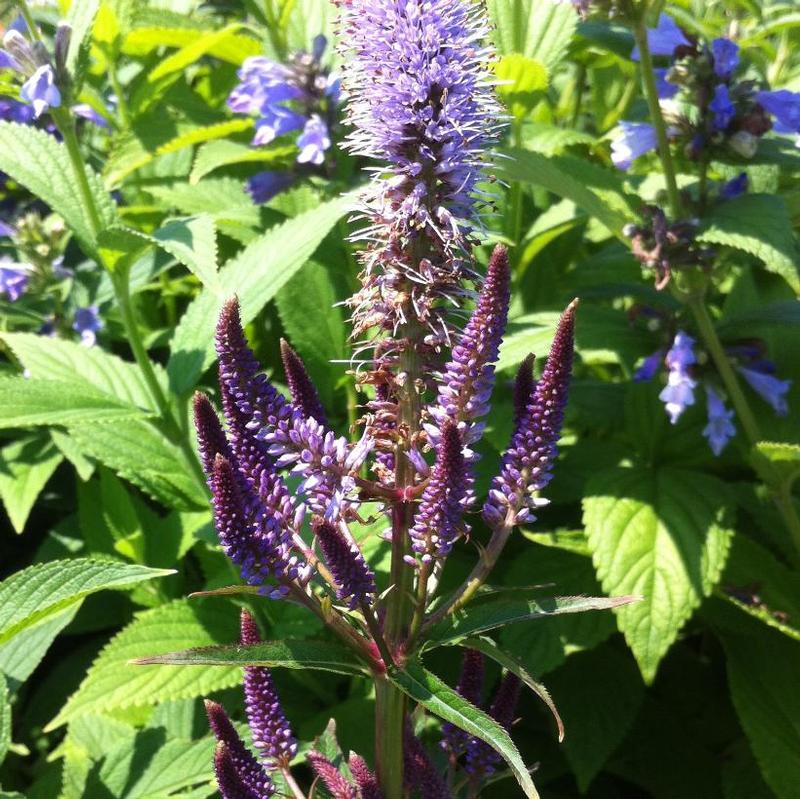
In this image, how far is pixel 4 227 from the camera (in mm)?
3064

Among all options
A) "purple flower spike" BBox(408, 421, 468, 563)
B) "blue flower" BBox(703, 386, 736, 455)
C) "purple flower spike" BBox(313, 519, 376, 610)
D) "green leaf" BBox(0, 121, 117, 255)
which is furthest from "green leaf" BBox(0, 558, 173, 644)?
"blue flower" BBox(703, 386, 736, 455)

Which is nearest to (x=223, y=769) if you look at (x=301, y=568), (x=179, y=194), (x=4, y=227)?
(x=301, y=568)

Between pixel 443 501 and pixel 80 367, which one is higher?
pixel 443 501

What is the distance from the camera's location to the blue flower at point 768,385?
2.31 metres

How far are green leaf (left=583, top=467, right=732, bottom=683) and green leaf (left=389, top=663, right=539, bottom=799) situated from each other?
839 millimetres

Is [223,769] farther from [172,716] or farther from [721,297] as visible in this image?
[721,297]

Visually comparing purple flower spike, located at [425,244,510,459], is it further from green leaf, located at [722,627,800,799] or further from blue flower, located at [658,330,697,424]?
green leaf, located at [722,627,800,799]

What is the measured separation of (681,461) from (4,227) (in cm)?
219

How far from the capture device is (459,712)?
3.67 ft

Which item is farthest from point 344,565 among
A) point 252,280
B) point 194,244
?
point 252,280

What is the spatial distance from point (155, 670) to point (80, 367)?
29.3 inches

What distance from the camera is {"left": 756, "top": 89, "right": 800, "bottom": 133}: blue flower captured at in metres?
2.27

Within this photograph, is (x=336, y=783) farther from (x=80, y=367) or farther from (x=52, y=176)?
(x=52, y=176)

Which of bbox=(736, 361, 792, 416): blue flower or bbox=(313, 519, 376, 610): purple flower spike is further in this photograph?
bbox=(736, 361, 792, 416): blue flower
